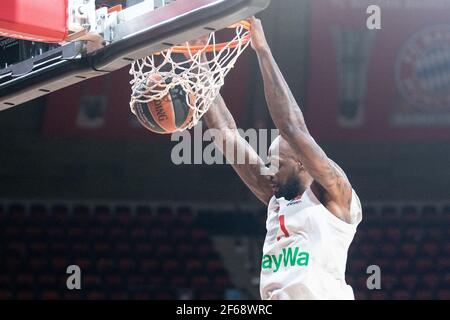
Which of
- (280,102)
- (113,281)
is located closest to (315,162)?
(280,102)

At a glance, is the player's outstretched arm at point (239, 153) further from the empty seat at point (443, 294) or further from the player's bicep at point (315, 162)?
the empty seat at point (443, 294)

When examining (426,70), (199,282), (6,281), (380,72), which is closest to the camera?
(199,282)

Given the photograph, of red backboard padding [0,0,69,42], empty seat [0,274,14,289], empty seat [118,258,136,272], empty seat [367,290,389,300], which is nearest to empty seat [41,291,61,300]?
empty seat [0,274,14,289]

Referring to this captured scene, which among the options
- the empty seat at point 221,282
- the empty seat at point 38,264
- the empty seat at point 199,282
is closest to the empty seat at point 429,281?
the empty seat at point 221,282

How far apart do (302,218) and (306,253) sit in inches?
5.4

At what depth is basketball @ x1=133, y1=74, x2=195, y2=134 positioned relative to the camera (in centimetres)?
333

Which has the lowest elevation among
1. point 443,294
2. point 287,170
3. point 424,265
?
point 443,294

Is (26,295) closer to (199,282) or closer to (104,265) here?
(104,265)

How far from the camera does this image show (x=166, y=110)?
3332mm

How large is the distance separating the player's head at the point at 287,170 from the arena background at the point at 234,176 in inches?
173

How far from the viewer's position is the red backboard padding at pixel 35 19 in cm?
276

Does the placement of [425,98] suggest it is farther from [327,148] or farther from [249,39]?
[249,39]

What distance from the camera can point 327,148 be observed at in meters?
8.97
